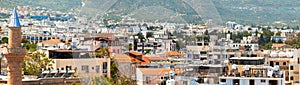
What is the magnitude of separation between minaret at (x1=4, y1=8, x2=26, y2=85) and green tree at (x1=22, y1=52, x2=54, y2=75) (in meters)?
6.45

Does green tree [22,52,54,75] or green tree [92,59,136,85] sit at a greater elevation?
green tree [92,59,136,85]

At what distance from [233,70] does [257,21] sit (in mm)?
61284

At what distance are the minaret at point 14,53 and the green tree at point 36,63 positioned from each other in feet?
21.2

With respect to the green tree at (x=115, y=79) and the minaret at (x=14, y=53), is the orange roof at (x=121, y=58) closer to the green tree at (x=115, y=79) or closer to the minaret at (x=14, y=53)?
the green tree at (x=115, y=79)

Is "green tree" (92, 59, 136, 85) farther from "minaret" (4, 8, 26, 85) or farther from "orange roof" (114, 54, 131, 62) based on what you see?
"minaret" (4, 8, 26, 85)

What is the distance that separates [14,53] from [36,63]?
8.70m

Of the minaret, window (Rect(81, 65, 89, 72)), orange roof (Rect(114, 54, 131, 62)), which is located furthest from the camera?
the minaret

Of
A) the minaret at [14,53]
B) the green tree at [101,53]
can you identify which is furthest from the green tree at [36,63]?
the minaret at [14,53]

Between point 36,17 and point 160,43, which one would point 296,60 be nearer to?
point 160,43

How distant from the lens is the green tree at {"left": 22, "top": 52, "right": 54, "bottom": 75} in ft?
53.2

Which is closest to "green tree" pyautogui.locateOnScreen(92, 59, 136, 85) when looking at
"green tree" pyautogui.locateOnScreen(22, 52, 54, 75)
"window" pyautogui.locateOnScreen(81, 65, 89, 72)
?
"window" pyautogui.locateOnScreen(81, 65, 89, 72)

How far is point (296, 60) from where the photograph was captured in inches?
854

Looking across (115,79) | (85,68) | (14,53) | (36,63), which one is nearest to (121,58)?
(85,68)

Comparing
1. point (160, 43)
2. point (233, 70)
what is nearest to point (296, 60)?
point (233, 70)
